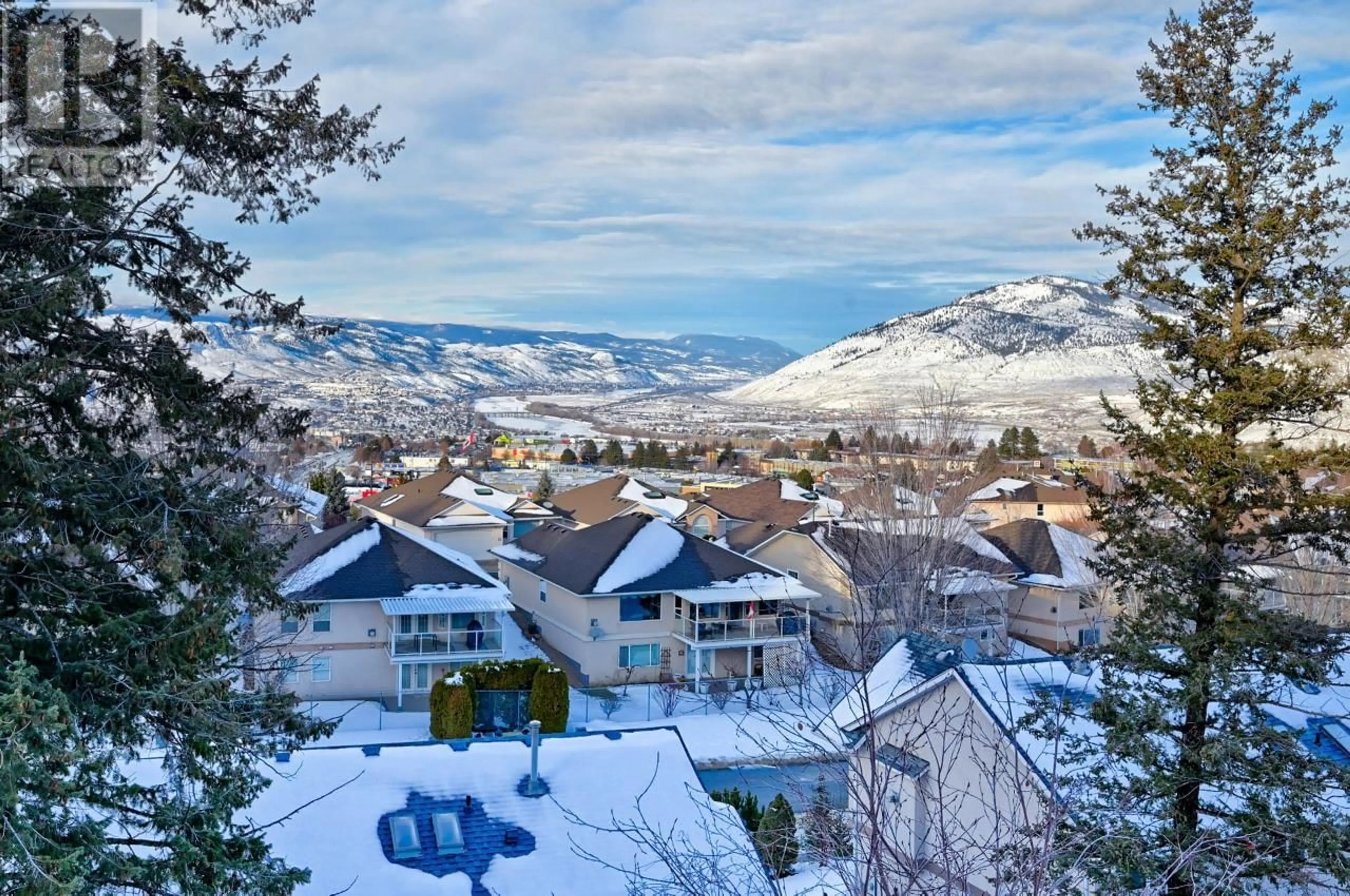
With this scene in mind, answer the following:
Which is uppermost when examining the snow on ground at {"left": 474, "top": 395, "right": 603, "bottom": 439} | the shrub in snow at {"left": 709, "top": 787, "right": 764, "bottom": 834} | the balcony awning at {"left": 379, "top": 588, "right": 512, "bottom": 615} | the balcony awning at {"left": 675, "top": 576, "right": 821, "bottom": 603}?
the snow on ground at {"left": 474, "top": 395, "right": 603, "bottom": 439}

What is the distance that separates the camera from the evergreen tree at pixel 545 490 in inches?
2108

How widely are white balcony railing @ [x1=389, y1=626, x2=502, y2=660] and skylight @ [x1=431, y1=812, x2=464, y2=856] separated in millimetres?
15469

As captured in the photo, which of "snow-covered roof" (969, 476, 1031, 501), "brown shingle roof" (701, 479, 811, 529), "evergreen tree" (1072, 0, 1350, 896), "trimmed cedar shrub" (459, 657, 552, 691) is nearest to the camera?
"evergreen tree" (1072, 0, 1350, 896)

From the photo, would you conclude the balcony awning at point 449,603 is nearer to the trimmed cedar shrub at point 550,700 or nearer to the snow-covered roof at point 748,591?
the trimmed cedar shrub at point 550,700

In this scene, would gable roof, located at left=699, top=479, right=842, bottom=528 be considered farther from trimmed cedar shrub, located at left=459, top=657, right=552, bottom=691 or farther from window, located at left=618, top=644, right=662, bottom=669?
trimmed cedar shrub, located at left=459, top=657, right=552, bottom=691

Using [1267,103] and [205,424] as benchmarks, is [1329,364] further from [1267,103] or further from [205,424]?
[205,424]

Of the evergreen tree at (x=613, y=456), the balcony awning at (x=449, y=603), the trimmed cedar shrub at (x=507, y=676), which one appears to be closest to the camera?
the trimmed cedar shrub at (x=507, y=676)

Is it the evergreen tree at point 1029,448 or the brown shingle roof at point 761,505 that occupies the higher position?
the evergreen tree at point 1029,448

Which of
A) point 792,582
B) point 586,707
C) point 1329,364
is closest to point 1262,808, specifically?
point 1329,364

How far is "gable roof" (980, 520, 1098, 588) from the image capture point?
35.8 metres

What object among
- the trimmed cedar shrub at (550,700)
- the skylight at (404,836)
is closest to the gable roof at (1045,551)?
the trimmed cedar shrub at (550,700)

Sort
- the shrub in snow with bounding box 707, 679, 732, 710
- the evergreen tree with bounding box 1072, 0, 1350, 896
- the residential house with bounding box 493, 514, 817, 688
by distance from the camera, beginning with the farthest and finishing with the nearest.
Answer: the residential house with bounding box 493, 514, 817, 688, the shrub in snow with bounding box 707, 679, 732, 710, the evergreen tree with bounding box 1072, 0, 1350, 896

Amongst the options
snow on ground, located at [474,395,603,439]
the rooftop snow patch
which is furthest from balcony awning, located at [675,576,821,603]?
snow on ground, located at [474,395,603,439]

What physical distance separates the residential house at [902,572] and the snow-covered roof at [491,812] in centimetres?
1077
